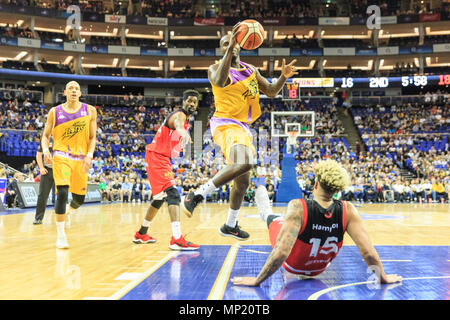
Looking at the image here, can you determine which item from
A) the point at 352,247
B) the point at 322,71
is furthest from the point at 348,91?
the point at 352,247

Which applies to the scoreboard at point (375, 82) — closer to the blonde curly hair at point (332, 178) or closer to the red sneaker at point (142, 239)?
the red sneaker at point (142, 239)

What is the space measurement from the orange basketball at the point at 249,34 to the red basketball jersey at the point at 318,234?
1838 millimetres

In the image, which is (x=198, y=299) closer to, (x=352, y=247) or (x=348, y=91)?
(x=352, y=247)

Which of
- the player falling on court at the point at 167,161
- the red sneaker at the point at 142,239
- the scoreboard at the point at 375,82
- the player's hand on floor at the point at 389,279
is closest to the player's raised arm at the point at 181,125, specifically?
the player falling on court at the point at 167,161

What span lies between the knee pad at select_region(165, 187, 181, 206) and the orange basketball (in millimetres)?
2004

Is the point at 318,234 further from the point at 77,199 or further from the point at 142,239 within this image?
the point at 77,199

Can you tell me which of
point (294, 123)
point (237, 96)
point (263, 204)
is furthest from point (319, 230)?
point (294, 123)

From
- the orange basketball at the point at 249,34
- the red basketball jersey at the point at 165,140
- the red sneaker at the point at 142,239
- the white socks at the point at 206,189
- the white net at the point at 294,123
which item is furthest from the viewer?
the white net at the point at 294,123

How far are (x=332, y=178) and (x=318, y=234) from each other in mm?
421

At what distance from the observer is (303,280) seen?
10.1 feet

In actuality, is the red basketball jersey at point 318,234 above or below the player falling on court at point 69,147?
below

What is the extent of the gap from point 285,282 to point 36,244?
356cm

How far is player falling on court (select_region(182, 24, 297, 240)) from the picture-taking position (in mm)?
3803

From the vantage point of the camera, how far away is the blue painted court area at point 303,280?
8.36 ft
